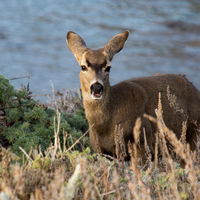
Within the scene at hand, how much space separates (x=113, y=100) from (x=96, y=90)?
63cm

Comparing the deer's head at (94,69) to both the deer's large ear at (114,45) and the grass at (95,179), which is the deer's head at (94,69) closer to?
the deer's large ear at (114,45)

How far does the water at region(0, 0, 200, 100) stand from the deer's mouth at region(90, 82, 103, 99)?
5.85 metres

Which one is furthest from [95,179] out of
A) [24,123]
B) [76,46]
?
[76,46]

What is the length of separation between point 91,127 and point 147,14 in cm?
1560

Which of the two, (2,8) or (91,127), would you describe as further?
(2,8)

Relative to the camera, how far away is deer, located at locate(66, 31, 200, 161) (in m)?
6.39

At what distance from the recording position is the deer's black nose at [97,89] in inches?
243

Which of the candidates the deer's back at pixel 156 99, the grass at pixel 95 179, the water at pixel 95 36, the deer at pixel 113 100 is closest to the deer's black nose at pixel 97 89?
the deer at pixel 113 100

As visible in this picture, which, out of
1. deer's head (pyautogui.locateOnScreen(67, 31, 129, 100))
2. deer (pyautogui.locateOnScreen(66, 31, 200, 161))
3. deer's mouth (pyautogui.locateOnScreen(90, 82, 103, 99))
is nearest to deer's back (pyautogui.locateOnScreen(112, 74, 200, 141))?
deer (pyautogui.locateOnScreen(66, 31, 200, 161))

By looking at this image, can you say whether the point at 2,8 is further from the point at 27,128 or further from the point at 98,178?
the point at 98,178

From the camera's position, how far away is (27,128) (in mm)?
6848

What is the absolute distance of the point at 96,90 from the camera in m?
6.17

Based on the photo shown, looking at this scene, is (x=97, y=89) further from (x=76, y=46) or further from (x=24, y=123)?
(x=24, y=123)

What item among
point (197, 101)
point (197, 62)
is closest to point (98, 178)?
point (197, 101)
